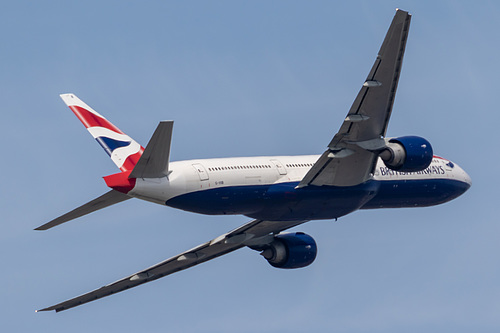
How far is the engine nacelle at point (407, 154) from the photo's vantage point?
52.6 metres

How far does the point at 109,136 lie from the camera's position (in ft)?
180

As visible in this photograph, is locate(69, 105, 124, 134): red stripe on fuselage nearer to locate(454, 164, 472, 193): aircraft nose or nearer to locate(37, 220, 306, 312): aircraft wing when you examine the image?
locate(37, 220, 306, 312): aircraft wing

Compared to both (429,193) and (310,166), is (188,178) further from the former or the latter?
(429,193)

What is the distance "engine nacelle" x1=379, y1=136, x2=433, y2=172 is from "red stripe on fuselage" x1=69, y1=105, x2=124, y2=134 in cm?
1396

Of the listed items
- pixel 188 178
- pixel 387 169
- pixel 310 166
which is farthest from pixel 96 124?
pixel 387 169

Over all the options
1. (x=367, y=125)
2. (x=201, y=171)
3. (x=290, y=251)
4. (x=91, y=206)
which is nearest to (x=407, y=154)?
(x=367, y=125)

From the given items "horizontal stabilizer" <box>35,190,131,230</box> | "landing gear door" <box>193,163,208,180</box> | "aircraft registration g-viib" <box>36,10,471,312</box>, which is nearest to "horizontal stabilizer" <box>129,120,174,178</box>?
"aircraft registration g-viib" <box>36,10,471,312</box>

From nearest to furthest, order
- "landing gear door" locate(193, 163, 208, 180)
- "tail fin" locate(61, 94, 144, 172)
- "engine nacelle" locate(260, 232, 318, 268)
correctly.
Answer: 1. "landing gear door" locate(193, 163, 208, 180)
2. "tail fin" locate(61, 94, 144, 172)
3. "engine nacelle" locate(260, 232, 318, 268)

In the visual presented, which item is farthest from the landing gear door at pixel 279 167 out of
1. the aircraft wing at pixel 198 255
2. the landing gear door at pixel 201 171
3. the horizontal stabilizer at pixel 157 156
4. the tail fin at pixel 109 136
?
the horizontal stabilizer at pixel 157 156

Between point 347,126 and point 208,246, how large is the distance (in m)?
14.6

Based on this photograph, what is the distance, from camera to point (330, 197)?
54.6m

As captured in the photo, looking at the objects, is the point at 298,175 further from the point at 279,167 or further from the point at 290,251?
the point at 290,251

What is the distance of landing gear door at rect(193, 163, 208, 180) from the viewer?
50.9m

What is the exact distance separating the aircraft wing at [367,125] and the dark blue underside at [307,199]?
0.68 meters
